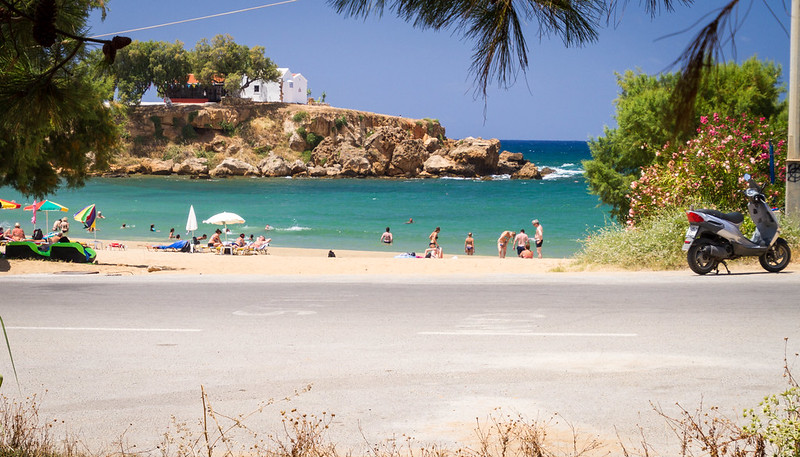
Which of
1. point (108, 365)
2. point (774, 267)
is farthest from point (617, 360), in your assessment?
point (774, 267)

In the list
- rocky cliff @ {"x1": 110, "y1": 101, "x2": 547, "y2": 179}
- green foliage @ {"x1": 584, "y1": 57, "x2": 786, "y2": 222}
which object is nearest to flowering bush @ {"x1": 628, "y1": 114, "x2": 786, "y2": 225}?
green foliage @ {"x1": 584, "y1": 57, "x2": 786, "y2": 222}

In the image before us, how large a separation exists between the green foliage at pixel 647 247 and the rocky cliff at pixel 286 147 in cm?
7919

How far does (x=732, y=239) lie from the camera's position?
40.2 ft

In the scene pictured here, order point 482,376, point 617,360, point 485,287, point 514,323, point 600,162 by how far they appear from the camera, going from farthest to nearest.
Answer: point 600,162, point 485,287, point 514,323, point 617,360, point 482,376

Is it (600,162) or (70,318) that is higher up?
(600,162)

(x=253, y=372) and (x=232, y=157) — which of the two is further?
(x=232, y=157)

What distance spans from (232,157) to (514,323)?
93.2 meters

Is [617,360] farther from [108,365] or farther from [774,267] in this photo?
[774,267]

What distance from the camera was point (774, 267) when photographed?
12633mm

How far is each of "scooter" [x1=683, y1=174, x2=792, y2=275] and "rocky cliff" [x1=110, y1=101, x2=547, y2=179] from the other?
82185mm

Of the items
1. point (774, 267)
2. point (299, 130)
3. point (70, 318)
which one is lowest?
point (70, 318)

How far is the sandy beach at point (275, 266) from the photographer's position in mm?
16562

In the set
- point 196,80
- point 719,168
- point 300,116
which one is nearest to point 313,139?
point 300,116

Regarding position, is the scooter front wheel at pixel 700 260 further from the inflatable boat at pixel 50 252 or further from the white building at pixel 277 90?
the white building at pixel 277 90
